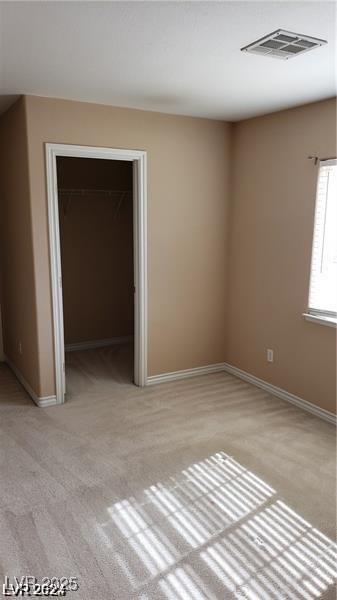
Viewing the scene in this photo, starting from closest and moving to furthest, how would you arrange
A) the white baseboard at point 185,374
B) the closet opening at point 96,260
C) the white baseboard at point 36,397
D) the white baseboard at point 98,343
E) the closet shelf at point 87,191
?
the white baseboard at point 36,397
the white baseboard at point 185,374
the closet shelf at point 87,191
the closet opening at point 96,260
the white baseboard at point 98,343

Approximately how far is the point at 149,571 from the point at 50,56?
2.74m

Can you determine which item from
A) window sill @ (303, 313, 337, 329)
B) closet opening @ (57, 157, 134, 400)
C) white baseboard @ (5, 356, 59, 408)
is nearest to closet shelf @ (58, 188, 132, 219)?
closet opening @ (57, 157, 134, 400)

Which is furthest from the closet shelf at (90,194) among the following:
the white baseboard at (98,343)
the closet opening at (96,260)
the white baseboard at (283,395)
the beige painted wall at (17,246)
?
the white baseboard at (283,395)

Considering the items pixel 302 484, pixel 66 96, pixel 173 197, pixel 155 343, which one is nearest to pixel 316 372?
pixel 302 484

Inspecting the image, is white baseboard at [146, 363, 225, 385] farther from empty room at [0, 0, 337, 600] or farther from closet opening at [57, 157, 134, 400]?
closet opening at [57, 157, 134, 400]

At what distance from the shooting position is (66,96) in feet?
11.6

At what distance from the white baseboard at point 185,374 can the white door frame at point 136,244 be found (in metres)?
0.11

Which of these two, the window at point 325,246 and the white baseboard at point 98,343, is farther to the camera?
the white baseboard at point 98,343

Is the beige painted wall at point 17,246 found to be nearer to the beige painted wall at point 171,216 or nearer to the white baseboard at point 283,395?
the beige painted wall at point 171,216

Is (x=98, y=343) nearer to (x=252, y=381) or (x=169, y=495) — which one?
(x=252, y=381)

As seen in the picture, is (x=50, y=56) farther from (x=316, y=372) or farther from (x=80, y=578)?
(x=316, y=372)

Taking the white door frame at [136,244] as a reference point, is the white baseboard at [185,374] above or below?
below

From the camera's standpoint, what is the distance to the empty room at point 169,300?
7.24 ft

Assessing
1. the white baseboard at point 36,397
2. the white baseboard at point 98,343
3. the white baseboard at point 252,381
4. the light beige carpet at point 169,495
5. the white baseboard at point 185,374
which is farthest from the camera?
A: the white baseboard at point 98,343
